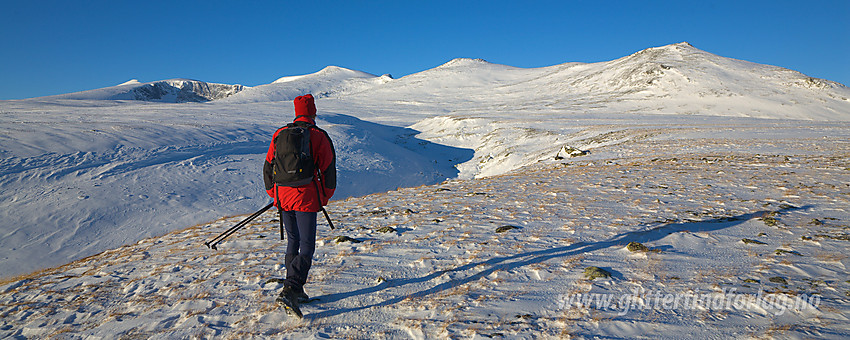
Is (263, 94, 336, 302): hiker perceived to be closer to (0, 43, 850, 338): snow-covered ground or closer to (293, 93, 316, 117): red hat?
(293, 93, 316, 117): red hat

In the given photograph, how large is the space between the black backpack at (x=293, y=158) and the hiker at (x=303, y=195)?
0.01 meters

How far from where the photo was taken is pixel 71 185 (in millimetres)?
18234

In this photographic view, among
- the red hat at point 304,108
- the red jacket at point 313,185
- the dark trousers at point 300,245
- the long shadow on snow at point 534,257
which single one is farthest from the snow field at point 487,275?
the red hat at point 304,108

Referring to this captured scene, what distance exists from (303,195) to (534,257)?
405 centimetres

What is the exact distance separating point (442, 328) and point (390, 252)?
293 cm

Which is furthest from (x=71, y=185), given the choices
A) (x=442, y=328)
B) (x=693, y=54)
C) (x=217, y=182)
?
(x=693, y=54)

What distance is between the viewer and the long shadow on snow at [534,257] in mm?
5367

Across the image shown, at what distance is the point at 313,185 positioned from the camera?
5.07 meters

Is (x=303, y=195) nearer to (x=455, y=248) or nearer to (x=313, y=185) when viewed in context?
(x=313, y=185)

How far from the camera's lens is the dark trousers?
202 inches

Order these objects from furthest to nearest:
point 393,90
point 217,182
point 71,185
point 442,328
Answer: point 393,90 < point 217,182 < point 71,185 < point 442,328

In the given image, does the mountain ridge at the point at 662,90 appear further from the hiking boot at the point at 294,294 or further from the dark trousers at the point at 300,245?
the hiking boot at the point at 294,294

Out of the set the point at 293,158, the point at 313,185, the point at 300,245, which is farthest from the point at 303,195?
the point at 300,245

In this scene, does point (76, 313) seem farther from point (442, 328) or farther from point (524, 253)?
point (524, 253)
